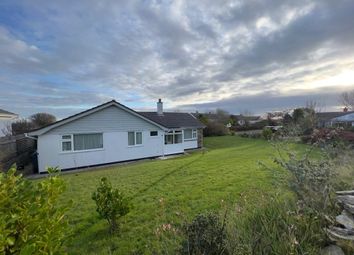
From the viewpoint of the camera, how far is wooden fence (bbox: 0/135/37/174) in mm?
14711

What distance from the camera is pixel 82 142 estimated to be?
1750cm

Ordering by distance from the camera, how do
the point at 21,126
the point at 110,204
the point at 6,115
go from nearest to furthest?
the point at 110,204, the point at 6,115, the point at 21,126

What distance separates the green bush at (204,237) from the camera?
3002 mm

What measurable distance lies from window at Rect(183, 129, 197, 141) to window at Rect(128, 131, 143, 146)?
7142 mm

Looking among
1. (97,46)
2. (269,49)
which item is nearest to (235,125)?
(269,49)

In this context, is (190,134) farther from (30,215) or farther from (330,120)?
(30,215)

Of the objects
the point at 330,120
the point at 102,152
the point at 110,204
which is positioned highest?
the point at 330,120

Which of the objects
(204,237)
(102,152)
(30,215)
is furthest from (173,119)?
(30,215)

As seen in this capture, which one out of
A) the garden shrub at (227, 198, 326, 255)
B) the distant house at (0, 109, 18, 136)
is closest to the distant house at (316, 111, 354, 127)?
the garden shrub at (227, 198, 326, 255)

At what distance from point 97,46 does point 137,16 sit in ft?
15.4

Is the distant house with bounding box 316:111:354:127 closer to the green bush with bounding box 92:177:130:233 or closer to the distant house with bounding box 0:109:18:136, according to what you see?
the green bush with bounding box 92:177:130:233

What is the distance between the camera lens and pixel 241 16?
34.4ft

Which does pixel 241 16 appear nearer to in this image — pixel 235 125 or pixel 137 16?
pixel 137 16

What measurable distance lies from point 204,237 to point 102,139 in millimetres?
16747
